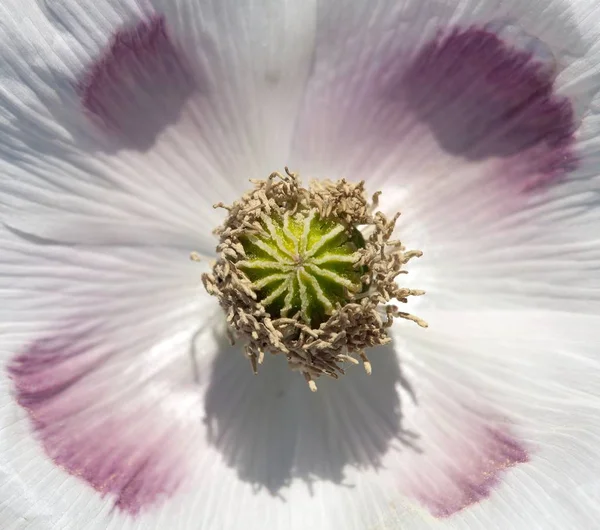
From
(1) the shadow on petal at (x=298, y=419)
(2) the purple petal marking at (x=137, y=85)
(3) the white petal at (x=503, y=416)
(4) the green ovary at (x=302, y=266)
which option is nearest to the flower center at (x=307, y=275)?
(4) the green ovary at (x=302, y=266)

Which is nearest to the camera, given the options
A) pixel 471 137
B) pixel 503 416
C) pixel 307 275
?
pixel 307 275

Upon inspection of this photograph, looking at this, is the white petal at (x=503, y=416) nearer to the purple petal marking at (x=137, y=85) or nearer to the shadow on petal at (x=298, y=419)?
the shadow on petal at (x=298, y=419)

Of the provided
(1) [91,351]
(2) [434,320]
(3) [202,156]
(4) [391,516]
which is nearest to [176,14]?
(3) [202,156]

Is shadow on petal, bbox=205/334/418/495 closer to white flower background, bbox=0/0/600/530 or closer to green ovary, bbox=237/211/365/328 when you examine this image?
white flower background, bbox=0/0/600/530

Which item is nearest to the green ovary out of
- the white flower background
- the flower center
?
the flower center

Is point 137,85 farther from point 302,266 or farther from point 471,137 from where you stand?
point 471,137

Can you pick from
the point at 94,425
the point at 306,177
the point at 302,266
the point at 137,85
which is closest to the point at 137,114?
the point at 137,85
